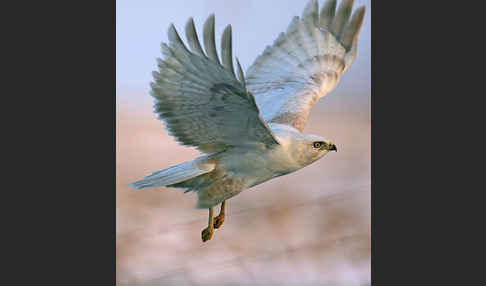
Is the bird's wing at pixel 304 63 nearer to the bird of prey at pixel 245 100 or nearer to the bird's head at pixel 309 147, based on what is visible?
the bird of prey at pixel 245 100

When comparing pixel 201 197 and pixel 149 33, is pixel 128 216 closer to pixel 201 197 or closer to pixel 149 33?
pixel 201 197

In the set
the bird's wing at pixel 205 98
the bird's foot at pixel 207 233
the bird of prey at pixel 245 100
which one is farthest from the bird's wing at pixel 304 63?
the bird's foot at pixel 207 233

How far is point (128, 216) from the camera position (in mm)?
2457

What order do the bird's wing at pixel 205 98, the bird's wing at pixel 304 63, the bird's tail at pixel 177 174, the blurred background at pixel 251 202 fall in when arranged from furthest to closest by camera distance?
the bird's wing at pixel 304 63 < the blurred background at pixel 251 202 < the bird's tail at pixel 177 174 < the bird's wing at pixel 205 98

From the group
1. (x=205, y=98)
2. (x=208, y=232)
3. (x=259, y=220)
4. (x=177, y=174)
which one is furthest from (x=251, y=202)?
(x=205, y=98)

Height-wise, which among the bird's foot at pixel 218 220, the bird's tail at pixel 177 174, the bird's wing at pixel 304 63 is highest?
the bird's wing at pixel 304 63

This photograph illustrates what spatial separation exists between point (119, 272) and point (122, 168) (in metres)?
0.41

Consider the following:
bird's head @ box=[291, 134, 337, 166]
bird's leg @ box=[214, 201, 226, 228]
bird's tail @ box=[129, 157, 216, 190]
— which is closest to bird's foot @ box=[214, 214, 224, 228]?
bird's leg @ box=[214, 201, 226, 228]

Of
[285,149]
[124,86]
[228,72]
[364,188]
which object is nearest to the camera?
[228,72]

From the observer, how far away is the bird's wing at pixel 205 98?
1.94m

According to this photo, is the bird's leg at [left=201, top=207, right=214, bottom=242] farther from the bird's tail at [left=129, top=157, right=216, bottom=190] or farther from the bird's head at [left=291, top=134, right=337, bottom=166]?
the bird's head at [left=291, top=134, right=337, bottom=166]

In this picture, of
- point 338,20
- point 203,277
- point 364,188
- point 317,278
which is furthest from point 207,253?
point 338,20

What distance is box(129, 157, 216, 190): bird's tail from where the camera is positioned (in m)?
2.24

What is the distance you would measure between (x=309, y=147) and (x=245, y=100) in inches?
14.4
